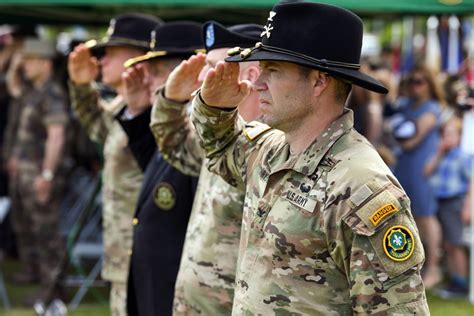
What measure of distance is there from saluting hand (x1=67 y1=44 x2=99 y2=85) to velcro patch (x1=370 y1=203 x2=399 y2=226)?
3.35 metres

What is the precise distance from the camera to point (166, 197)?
4391mm

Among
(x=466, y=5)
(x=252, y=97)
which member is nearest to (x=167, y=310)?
(x=252, y=97)

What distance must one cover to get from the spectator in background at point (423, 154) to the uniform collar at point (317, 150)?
6.21 m

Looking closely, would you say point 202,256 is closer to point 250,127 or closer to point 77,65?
point 250,127

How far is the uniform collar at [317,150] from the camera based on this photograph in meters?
2.84

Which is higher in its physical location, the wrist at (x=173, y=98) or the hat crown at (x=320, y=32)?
the hat crown at (x=320, y=32)

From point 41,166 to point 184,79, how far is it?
4.81 meters

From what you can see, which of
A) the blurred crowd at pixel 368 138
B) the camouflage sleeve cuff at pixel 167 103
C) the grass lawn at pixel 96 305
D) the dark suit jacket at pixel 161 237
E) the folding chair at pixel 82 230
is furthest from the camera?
the blurred crowd at pixel 368 138

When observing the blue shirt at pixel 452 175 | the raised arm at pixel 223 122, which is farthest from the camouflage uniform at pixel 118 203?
the blue shirt at pixel 452 175

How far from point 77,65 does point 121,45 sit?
0.31 metres

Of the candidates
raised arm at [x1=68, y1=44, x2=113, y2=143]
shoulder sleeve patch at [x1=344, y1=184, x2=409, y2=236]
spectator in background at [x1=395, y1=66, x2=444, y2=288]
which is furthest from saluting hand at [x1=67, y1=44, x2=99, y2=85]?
spectator in background at [x1=395, y1=66, x2=444, y2=288]

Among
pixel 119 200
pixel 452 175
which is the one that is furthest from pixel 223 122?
pixel 452 175

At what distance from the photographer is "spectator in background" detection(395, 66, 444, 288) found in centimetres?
899

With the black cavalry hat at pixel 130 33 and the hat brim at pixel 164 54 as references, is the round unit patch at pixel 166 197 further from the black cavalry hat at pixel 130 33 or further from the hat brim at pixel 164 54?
the black cavalry hat at pixel 130 33
